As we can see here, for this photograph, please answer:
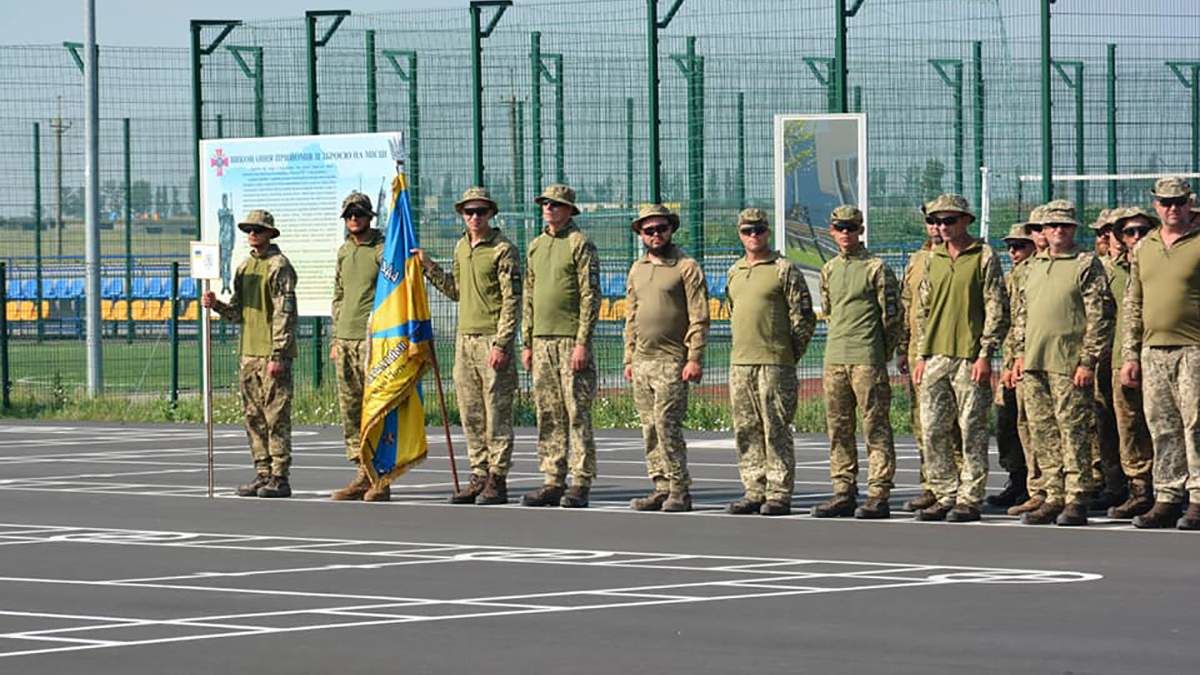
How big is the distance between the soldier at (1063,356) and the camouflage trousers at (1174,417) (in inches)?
17.4

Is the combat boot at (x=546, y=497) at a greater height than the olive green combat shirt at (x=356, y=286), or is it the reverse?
the olive green combat shirt at (x=356, y=286)

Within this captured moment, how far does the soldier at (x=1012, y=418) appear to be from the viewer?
17.8 m

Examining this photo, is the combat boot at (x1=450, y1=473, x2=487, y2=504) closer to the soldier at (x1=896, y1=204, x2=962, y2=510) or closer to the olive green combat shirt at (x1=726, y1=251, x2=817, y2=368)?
the olive green combat shirt at (x1=726, y1=251, x2=817, y2=368)

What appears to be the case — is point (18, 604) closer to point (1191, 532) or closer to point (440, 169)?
point (1191, 532)

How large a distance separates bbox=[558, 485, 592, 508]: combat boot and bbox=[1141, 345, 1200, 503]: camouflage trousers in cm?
401

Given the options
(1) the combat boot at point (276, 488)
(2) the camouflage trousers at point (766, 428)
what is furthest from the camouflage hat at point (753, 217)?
(1) the combat boot at point (276, 488)

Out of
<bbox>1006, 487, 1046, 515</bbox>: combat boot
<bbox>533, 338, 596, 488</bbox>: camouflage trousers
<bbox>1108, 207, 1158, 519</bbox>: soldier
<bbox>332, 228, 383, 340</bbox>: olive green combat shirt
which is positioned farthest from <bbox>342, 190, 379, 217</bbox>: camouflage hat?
<bbox>1108, 207, 1158, 519</bbox>: soldier

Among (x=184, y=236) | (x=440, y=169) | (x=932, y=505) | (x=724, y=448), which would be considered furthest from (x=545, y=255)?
(x=184, y=236)

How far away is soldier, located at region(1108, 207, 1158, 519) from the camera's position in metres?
17.2

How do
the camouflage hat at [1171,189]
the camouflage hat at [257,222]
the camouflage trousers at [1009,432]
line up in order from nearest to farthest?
1. the camouflage hat at [1171,189]
2. the camouflage trousers at [1009,432]
3. the camouflage hat at [257,222]

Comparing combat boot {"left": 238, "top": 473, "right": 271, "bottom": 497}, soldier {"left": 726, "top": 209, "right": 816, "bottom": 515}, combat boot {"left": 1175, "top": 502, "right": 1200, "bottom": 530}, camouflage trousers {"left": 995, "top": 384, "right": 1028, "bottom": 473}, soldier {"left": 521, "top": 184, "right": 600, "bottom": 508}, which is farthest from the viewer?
combat boot {"left": 238, "top": 473, "right": 271, "bottom": 497}

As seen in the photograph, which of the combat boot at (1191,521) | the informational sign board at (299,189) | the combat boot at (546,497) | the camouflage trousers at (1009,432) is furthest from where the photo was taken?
the informational sign board at (299,189)

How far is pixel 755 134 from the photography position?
26.5 m

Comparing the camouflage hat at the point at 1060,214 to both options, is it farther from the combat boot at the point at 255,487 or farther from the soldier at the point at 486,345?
the combat boot at the point at 255,487
